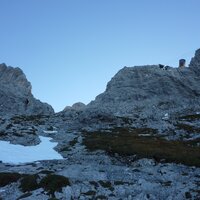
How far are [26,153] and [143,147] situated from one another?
16651 millimetres

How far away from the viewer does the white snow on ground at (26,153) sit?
50.9 metres

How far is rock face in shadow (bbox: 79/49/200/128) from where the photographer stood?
405 feet

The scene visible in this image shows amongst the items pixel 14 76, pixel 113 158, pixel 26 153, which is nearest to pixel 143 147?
pixel 113 158

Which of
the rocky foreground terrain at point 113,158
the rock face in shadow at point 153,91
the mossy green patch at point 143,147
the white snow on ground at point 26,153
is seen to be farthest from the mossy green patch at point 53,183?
the rock face in shadow at point 153,91

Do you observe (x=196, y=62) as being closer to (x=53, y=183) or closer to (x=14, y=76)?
(x=14, y=76)

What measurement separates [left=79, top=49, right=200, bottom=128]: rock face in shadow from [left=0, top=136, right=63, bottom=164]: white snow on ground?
5498 centimetres

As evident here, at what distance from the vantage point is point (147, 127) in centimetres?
8362

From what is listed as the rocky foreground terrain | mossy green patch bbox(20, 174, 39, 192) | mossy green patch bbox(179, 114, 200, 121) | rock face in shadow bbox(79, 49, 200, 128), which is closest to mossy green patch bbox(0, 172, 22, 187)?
the rocky foreground terrain

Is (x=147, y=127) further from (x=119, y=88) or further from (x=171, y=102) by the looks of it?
(x=119, y=88)

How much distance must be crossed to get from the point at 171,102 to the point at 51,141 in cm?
7476

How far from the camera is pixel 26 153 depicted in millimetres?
54938

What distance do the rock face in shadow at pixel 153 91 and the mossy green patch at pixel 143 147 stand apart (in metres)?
41.3

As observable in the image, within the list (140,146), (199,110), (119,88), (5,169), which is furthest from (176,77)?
(5,169)

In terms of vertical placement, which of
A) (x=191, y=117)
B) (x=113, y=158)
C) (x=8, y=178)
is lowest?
(x=8, y=178)
